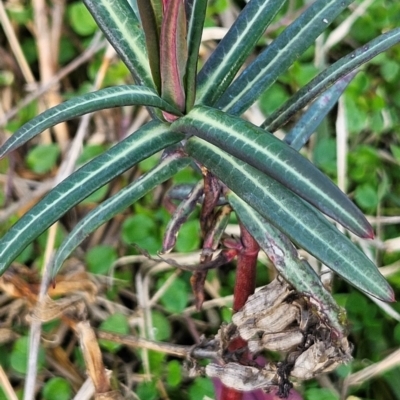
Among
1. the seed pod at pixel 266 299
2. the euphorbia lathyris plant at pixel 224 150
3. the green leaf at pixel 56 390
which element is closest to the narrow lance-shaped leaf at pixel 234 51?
the euphorbia lathyris plant at pixel 224 150

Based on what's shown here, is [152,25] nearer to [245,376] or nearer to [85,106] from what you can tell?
[85,106]

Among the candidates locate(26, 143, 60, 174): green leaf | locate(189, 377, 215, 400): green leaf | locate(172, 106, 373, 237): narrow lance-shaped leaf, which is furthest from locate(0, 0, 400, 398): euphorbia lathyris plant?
locate(26, 143, 60, 174): green leaf

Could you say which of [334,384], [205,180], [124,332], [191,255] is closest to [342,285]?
[334,384]

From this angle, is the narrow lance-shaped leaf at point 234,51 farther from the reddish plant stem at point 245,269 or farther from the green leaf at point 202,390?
the green leaf at point 202,390

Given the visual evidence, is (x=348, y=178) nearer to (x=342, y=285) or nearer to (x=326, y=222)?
(x=342, y=285)

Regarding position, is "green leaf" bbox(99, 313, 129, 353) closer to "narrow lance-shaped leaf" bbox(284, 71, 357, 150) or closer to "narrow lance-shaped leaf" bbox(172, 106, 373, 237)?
"narrow lance-shaped leaf" bbox(284, 71, 357, 150)

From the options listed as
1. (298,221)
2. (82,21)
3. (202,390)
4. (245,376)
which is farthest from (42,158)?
(298,221)
